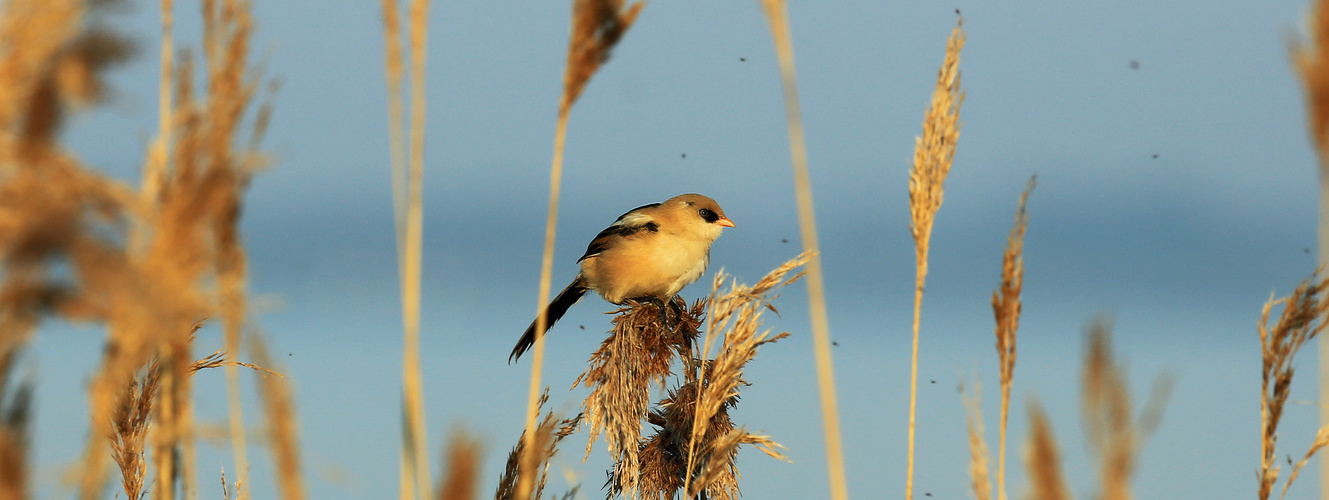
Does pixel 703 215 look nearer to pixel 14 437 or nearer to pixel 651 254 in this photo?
pixel 651 254

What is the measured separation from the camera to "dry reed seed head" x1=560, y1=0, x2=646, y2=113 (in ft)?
6.76

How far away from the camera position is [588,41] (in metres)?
2.07

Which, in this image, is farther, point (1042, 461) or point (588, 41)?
point (588, 41)

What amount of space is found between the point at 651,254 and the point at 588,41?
14.4ft

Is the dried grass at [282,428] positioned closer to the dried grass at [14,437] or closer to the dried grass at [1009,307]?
the dried grass at [14,437]

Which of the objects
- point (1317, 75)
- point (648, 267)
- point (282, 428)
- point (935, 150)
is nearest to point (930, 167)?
point (935, 150)

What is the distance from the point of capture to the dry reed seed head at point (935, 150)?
2682 mm

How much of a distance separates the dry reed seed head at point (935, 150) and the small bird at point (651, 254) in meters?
3.44

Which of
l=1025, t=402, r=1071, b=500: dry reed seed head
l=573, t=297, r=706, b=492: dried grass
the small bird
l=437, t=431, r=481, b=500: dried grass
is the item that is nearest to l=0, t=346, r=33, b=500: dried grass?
l=437, t=431, r=481, b=500: dried grass

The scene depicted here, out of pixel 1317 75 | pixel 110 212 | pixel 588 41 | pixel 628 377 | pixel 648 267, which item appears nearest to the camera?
pixel 110 212

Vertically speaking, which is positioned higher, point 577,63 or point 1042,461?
point 577,63

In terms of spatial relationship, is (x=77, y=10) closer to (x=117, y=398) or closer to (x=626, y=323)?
(x=117, y=398)

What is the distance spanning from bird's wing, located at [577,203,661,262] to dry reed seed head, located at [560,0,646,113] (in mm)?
4657

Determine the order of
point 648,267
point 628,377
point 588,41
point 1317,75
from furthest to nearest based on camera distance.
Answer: point 648,267 < point 628,377 < point 1317,75 < point 588,41
